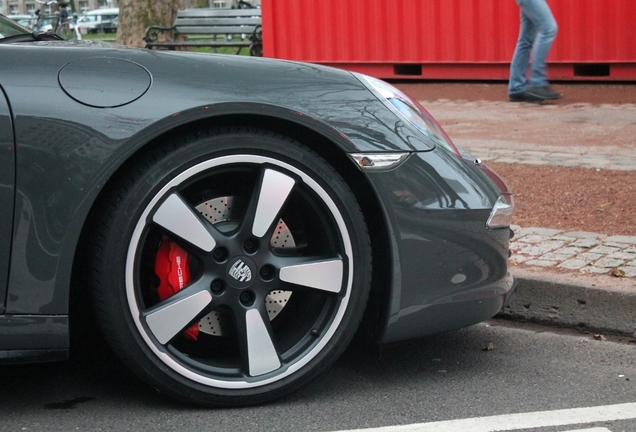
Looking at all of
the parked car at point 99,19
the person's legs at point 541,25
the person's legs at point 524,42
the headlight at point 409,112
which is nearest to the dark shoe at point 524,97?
the person's legs at point 524,42

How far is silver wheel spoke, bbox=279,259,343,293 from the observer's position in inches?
123

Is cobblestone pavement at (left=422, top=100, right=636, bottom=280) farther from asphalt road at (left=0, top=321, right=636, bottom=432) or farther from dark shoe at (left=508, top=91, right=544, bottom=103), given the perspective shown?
asphalt road at (left=0, top=321, right=636, bottom=432)

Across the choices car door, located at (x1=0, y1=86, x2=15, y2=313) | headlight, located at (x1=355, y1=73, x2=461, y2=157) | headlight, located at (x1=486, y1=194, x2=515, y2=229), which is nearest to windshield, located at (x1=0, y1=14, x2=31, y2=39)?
car door, located at (x1=0, y1=86, x2=15, y2=313)

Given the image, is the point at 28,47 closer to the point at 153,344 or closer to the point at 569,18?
the point at 153,344

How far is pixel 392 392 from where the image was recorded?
335cm

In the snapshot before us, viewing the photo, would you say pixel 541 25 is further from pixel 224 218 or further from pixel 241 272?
pixel 241 272

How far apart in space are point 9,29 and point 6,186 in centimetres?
86

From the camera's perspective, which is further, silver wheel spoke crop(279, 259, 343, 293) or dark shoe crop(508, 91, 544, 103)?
dark shoe crop(508, 91, 544, 103)

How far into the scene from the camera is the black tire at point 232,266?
117 inches

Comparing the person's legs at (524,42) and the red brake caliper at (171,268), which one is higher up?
the person's legs at (524,42)

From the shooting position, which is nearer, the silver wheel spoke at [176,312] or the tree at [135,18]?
the silver wheel spoke at [176,312]

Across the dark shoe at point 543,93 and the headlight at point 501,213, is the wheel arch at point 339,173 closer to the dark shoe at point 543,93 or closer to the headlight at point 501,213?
the headlight at point 501,213

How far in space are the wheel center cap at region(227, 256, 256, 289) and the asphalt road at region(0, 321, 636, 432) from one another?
41 cm

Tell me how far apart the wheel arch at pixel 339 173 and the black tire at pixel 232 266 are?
41mm
